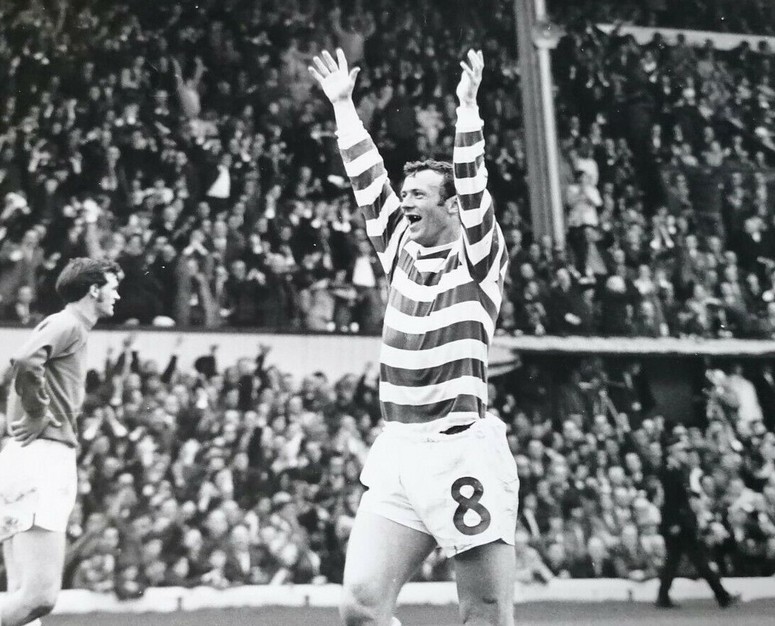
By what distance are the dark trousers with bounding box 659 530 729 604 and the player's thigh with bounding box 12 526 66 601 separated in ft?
14.8

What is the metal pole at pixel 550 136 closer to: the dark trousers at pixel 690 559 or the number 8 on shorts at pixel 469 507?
the dark trousers at pixel 690 559

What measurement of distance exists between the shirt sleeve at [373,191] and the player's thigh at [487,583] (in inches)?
29.9

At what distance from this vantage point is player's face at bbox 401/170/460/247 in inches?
95.8

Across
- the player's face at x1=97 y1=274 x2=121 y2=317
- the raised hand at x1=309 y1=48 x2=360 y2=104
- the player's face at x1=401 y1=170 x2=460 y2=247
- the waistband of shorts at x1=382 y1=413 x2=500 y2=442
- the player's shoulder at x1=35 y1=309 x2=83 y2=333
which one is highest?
the raised hand at x1=309 y1=48 x2=360 y2=104

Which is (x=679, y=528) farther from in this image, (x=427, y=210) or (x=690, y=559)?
(x=427, y=210)

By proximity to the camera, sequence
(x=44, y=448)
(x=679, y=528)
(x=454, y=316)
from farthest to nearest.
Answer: (x=679, y=528), (x=44, y=448), (x=454, y=316)

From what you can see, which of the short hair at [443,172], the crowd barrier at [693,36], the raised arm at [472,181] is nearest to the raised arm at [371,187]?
the short hair at [443,172]

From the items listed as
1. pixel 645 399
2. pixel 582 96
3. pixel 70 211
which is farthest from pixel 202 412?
pixel 582 96

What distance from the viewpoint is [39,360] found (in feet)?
9.96

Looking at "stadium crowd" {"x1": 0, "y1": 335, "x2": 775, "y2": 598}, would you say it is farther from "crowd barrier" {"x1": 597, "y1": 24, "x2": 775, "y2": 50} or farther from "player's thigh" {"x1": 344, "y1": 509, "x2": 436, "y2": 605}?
"player's thigh" {"x1": 344, "y1": 509, "x2": 436, "y2": 605}

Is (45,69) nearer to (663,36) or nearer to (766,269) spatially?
(663,36)

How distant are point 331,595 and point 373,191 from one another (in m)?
4.07

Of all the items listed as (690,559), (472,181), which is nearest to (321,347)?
(690,559)

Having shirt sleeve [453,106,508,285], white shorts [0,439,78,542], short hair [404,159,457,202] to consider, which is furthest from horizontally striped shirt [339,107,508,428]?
white shorts [0,439,78,542]
